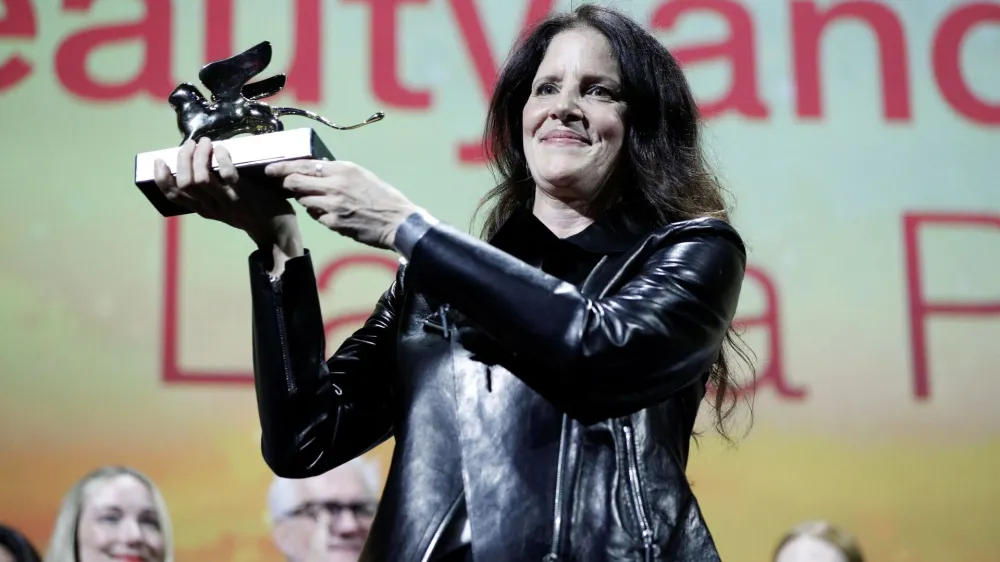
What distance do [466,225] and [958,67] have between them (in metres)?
1.36

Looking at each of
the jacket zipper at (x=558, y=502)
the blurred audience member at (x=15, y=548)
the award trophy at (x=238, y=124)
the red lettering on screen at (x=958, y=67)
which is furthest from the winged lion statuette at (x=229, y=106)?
the red lettering on screen at (x=958, y=67)

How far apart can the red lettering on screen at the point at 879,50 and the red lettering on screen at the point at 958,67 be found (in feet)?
0.33

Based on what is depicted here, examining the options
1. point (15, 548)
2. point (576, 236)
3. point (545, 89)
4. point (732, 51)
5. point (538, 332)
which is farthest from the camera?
point (732, 51)

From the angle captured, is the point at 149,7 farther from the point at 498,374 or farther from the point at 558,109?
the point at 498,374

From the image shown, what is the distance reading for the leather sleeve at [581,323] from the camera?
3.57ft

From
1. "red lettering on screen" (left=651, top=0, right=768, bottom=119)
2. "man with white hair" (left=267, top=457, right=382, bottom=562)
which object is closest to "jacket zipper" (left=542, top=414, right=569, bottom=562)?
"man with white hair" (left=267, top=457, right=382, bottom=562)

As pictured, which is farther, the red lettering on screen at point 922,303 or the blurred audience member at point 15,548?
the red lettering on screen at point 922,303

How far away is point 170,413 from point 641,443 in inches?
65.6

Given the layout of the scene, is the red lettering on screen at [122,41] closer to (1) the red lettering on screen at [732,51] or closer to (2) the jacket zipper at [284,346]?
(1) the red lettering on screen at [732,51]

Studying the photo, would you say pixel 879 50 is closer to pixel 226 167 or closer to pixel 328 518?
pixel 328 518

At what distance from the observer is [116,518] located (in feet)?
8.43

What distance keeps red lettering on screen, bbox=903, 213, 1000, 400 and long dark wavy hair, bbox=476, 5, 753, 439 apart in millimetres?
1515

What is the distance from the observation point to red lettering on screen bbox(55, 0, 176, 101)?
9.18 feet

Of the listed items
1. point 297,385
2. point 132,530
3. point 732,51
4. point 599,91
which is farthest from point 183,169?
point 732,51
